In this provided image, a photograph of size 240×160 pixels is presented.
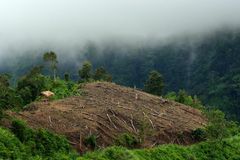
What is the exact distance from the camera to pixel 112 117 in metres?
56.5

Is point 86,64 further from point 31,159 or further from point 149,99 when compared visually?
point 31,159

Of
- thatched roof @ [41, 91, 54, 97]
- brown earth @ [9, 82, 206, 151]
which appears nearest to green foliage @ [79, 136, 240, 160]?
brown earth @ [9, 82, 206, 151]

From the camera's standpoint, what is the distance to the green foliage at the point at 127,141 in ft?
169

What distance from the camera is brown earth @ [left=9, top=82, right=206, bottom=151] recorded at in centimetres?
5094

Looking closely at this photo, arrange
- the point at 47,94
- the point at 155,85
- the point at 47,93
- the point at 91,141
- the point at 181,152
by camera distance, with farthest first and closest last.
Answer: the point at 155,85, the point at 47,93, the point at 47,94, the point at 181,152, the point at 91,141

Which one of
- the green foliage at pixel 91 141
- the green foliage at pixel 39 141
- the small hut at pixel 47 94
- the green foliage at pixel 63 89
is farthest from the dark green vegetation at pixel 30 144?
the green foliage at pixel 63 89

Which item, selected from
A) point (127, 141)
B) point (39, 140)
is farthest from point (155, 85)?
point (39, 140)

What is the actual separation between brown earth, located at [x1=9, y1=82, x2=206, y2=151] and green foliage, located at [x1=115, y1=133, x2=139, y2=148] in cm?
60

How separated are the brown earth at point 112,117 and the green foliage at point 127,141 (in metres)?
0.60

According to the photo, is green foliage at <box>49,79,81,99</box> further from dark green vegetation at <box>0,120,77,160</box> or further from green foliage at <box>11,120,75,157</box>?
dark green vegetation at <box>0,120,77,160</box>

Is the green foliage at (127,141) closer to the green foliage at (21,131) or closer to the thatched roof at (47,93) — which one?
the green foliage at (21,131)

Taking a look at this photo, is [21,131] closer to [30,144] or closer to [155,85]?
[30,144]

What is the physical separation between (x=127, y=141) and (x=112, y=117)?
5.13 metres

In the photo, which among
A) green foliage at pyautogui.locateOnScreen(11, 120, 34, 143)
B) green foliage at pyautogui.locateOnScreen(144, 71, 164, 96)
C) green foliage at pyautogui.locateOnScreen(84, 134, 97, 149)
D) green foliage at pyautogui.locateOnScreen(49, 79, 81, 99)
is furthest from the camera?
green foliage at pyautogui.locateOnScreen(144, 71, 164, 96)
